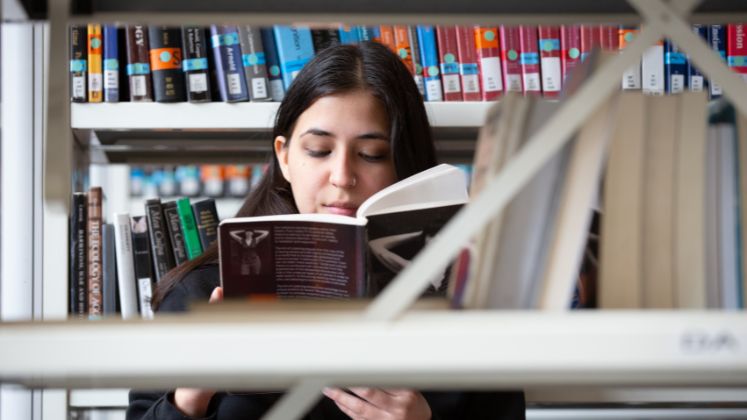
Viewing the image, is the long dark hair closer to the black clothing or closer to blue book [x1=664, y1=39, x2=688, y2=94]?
the black clothing

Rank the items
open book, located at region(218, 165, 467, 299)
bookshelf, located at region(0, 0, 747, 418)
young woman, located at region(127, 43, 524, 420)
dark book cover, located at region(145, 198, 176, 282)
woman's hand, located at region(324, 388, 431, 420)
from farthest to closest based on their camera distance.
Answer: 1. dark book cover, located at region(145, 198, 176, 282)
2. young woman, located at region(127, 43, 524, 420)
3. woman's hand, located at region(324, 388, 431, 420)
4. open book, located at region(218, 165, 467, 299)
5. bookshelf, located at region(0, 0, 747, 418)

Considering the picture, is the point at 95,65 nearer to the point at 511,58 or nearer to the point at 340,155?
the point at 340,155

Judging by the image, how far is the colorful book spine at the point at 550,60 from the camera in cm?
166

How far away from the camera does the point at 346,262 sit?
980 millimetres

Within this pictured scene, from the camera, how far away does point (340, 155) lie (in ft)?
4.60

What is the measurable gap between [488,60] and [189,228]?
680 mm

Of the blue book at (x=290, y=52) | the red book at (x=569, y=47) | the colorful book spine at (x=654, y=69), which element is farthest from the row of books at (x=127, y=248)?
the colorful book spine at (x=654, y=69)

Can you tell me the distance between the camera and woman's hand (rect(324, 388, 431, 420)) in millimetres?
1205

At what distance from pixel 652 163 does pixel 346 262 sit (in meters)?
0.41

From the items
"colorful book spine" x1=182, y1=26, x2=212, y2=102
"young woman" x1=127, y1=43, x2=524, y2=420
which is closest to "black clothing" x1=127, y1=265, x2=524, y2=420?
"young woman" x1=127, y1=43, x2=524, y2=420

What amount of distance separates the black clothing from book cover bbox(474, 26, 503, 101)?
583mm

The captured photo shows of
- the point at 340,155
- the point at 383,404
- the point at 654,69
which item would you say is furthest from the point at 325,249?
the point at 654,69

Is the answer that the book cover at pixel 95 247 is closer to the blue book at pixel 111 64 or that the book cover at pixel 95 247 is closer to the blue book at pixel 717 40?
the blue book at pixel 111 64

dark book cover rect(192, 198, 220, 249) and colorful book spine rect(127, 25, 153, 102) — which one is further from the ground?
colorful book spine rect(127, 25, 153, 102)
